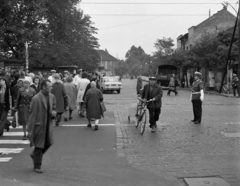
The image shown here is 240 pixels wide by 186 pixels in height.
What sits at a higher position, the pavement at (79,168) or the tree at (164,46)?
the tree at (164,46)

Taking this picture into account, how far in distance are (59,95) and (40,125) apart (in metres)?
5.64

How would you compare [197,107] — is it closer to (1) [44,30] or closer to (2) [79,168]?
(2) [79,168]

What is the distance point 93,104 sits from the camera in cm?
1088

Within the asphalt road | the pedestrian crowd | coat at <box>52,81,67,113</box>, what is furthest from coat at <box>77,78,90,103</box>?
the asphalt road

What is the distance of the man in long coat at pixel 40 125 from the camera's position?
6285mm

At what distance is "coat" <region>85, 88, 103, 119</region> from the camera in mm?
10844

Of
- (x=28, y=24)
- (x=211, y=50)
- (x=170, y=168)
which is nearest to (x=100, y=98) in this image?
(x=170, y=168)

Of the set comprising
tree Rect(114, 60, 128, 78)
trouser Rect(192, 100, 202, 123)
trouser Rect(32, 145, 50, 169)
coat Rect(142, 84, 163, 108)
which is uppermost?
tree Rect(114, 60, 128, 78)

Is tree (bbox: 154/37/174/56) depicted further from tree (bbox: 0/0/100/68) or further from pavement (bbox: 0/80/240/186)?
pavement (bbox: 0/80/240/186)

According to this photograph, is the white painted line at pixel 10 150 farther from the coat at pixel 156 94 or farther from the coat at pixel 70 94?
the coat at pixel 70 94

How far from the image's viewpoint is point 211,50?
3709 centimetres

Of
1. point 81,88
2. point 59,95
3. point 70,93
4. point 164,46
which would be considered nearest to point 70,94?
point 70,93

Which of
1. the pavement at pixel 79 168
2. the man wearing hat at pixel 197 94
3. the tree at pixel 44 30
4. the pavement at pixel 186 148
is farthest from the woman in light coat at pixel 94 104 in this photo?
the tree at pixel 44 30

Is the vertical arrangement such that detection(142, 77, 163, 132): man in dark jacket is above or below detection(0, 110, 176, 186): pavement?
above
